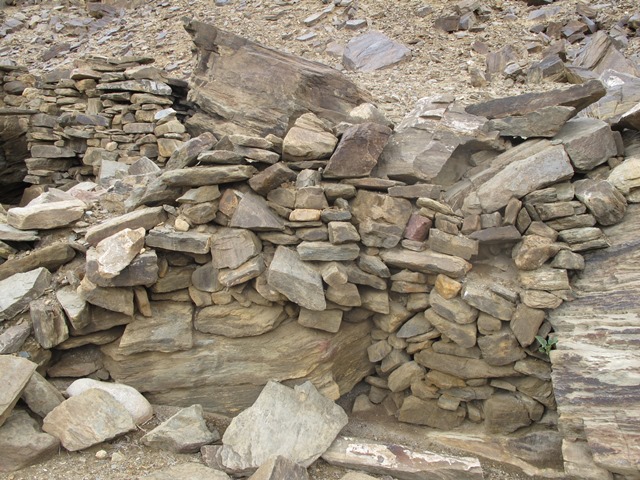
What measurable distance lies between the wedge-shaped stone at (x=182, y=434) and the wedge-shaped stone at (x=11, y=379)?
3.94 ft

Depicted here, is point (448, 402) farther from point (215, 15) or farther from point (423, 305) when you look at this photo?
point (215, 15)

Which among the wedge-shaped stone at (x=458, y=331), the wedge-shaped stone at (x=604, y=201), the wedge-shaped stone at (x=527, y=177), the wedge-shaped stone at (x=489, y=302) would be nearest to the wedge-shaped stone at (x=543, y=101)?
the wedge-shaped stone at (x=527, y=177)

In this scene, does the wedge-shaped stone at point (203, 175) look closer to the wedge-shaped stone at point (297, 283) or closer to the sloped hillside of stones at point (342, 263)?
the sloped hillside of stones at point (342, 263)

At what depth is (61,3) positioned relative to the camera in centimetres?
1891

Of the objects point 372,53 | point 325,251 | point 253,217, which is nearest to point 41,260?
point 253,217

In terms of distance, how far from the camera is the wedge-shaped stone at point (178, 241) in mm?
5379

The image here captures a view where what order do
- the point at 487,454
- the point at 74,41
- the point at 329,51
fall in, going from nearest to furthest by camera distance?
the point at 487,454 → the point at 329,51 → the point at 74,41

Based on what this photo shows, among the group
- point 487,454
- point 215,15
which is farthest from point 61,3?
point 487,454

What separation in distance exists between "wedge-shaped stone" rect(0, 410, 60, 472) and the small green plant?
4.89 meters

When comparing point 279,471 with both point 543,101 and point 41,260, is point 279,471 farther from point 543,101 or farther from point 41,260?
point 543,101

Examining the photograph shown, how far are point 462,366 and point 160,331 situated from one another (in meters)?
3.51

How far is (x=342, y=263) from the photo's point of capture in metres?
5.75

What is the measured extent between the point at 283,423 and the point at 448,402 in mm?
2096

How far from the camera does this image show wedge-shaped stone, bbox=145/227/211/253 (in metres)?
5.38
